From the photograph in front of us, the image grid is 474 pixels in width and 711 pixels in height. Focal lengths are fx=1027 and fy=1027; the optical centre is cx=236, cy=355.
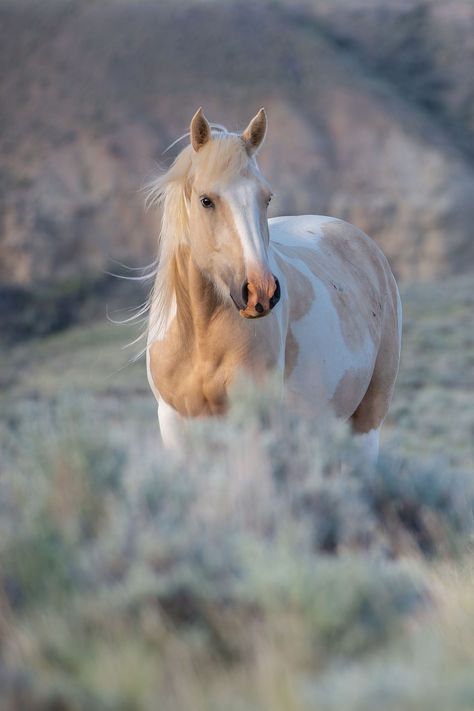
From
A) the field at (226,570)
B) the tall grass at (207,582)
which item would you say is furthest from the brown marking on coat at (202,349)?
the tall grass at (207,582)

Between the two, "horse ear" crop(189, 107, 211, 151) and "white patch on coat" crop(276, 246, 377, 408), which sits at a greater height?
"horse ear" crop(189, 107, 211, 151)

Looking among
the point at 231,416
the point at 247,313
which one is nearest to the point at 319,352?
the point at 247,313

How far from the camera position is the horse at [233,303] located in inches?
176

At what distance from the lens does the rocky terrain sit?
1086 inches

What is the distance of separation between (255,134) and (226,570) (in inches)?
104

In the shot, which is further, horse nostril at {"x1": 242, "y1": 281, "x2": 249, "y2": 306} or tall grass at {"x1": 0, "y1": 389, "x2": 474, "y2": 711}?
horse nostril at {"x1": 242, "y1": 281, "x2": 249, "y2": 306}

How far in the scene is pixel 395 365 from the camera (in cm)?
648

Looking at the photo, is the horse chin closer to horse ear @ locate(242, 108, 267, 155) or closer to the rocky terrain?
horse ear @ locate(242, 108, 267, 155)

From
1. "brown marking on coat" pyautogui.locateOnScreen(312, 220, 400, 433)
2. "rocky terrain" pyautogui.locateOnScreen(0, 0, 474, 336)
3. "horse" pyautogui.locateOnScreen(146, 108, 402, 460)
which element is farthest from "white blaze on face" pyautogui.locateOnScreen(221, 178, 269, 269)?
"rocky terrain" pyautogui.locateOnScreen(0, 0, 474, 336)

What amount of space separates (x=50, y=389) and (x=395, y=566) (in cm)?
1777

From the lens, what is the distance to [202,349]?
187 inches

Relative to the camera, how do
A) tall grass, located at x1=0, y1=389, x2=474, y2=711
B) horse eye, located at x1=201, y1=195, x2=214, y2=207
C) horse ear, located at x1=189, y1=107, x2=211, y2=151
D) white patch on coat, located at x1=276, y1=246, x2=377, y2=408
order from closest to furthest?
1. tall grass, located at x1=0, y1=389, x2=474, y2=711
2. horse eye, located at x1=201, y1=195, x2=214, y2=207
3. horse ear, located at x1=189, y1=107, x2=211, y2=151
4. white patch on coat, located at x1=276, y1=246, x2=377, y2=408

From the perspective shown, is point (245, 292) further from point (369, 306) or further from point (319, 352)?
point (369, 306)

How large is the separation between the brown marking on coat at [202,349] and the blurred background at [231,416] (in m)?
0.20
